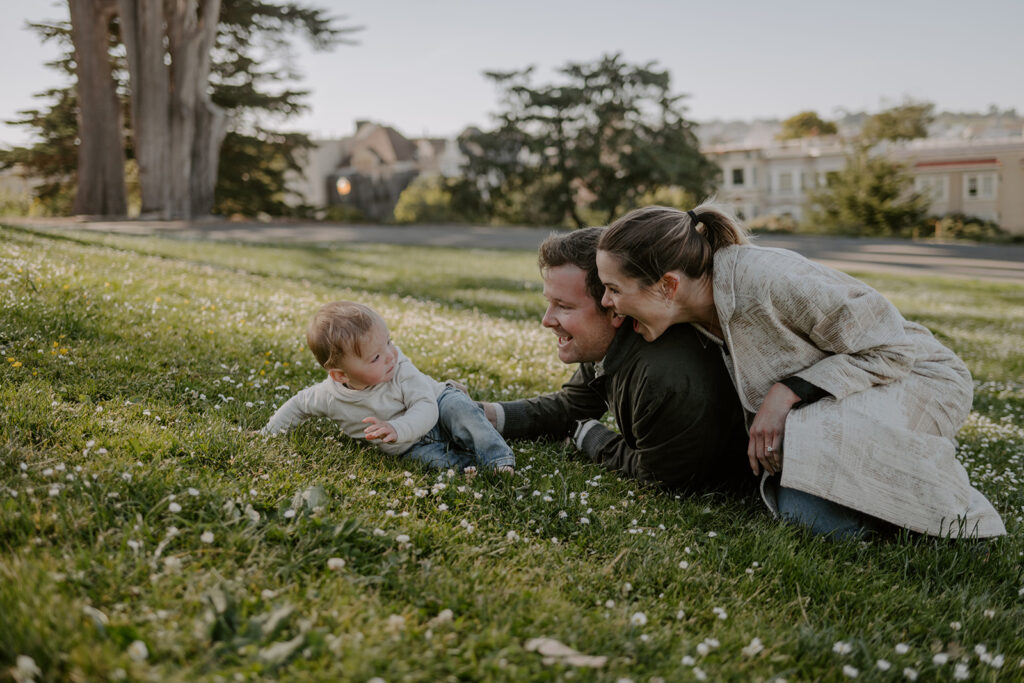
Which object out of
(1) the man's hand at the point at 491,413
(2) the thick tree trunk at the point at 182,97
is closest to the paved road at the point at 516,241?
(2) the thick tree trunk at the point at 182,97

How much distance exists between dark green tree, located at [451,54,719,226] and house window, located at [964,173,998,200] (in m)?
28.4

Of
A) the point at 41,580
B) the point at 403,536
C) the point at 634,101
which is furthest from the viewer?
the point at 634,101

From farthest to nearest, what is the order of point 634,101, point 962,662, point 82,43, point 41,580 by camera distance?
point 634,101 < point 82,43 < point 962,662 < point 41,580

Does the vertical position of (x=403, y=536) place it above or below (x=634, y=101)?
below

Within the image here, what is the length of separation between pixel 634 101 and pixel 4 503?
3984 cm

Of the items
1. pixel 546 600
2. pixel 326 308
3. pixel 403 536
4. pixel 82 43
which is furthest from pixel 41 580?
pixel 82 43

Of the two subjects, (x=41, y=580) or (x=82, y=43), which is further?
(x=82, y=43)

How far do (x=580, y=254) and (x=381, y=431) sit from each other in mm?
1405

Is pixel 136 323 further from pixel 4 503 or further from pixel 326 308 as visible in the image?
pixel 4 503

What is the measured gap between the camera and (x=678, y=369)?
3.55m

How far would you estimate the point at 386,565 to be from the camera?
2643 millimetres

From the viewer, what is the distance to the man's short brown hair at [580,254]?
378cm

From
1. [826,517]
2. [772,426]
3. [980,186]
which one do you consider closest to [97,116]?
[772,426]

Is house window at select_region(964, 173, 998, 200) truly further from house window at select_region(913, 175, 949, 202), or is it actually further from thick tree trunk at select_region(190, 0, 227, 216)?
thick tree trunk at select_region(190, 0, 227, 216)
